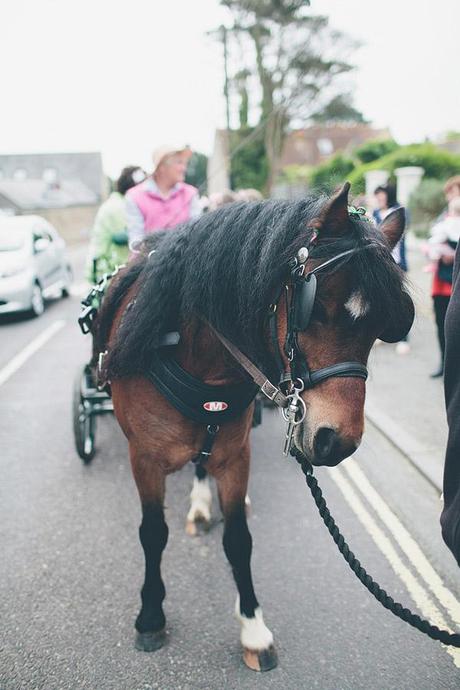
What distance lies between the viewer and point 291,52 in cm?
2617

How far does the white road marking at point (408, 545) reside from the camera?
2803 millimetres

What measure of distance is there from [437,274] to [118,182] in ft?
11.3

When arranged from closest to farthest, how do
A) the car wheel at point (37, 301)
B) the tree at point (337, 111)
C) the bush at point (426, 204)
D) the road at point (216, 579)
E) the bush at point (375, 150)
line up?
the road at point (216, 579) < the car wheel at point (37, 301) < the bush at point (426, 204) < the bush at point (375, 150) < the tree at point (337, 111)

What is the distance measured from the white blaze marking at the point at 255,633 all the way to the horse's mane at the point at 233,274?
1.26m

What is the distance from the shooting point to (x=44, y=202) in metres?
49.0

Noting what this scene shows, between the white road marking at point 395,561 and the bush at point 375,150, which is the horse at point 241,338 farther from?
the bush at point 375,150

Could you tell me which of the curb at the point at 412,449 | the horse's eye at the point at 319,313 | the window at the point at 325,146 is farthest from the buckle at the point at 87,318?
the window at the point at 325,146

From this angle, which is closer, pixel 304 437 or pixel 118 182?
pixel 304 437

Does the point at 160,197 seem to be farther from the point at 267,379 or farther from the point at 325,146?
the point at 325,146

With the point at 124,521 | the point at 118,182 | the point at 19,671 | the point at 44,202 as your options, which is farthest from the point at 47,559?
the point at 44,202

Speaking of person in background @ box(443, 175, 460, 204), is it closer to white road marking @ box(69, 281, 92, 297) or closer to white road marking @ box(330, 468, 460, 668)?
white road marking @ box(330, 468, 460, 668)

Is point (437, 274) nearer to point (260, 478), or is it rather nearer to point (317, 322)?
point (260, 478)

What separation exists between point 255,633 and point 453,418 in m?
1.52

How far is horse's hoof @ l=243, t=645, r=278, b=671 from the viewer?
241 centimetres
